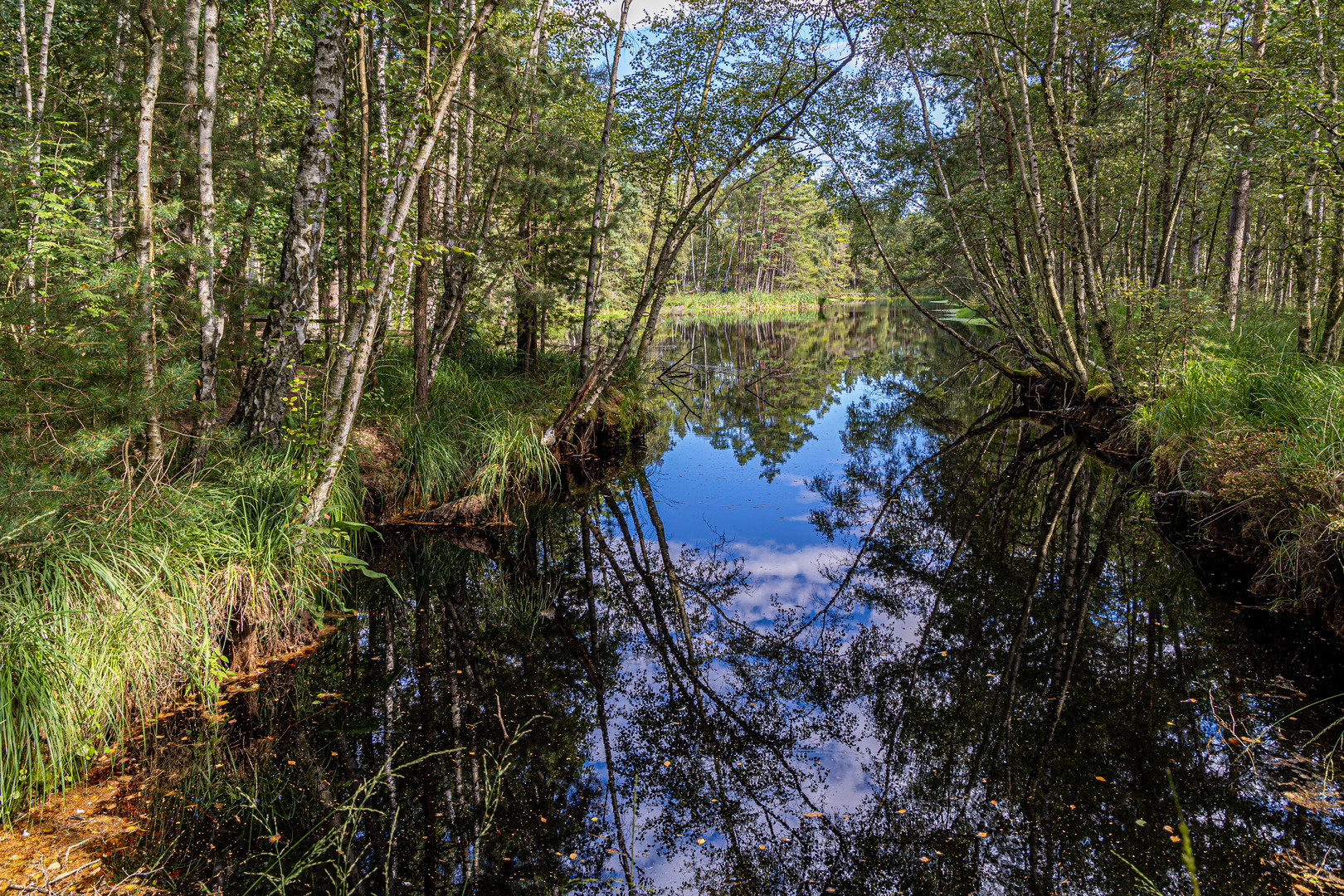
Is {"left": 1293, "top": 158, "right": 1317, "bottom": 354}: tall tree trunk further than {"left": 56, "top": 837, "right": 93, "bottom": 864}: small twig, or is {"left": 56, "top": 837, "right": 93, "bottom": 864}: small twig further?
A: {"left": 1293, "top": 158, "right": 1317, "bottom": 354}: tall tree trunk

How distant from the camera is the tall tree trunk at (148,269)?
4.40 metres

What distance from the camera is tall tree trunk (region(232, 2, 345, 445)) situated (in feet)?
17.9

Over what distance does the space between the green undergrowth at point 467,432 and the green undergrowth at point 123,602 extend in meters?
2.75

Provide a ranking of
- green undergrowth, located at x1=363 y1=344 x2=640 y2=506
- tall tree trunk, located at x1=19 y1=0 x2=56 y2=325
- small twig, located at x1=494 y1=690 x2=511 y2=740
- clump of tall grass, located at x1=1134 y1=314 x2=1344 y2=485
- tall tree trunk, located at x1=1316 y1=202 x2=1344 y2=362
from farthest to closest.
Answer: green undergrowth, located at x1=363 y1=344 x2=640 y2=506 → tall tree trunk, located at x1=1316 y1=202 x2=1344 y2=362 → clump of tall grass, located at x1=1134 y1=314 x2=1344 y2=485 → tall tree trunk, located at x1=19 y1=0 x2=56 y2=325 → small twig, located at x1=494 y1=690 x2=511 y2=740

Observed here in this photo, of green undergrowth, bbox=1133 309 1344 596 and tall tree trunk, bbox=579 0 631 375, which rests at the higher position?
tall tree trunk, bbox=579 0 631 375

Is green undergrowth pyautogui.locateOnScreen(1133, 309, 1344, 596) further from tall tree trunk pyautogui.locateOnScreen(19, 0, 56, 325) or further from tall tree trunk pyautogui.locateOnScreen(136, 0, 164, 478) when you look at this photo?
tall tree trunk pyautogui.locateOnScreen(19, 0, 56, 325)

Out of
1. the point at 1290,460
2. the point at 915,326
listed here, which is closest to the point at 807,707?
the point at 1290,460

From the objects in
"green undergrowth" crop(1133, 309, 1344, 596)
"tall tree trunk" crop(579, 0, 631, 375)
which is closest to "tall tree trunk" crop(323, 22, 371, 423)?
"tall tree trunk" crop(579, 0, 631, 375)

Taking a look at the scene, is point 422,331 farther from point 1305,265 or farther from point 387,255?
point 1305,265

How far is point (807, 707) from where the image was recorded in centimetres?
438

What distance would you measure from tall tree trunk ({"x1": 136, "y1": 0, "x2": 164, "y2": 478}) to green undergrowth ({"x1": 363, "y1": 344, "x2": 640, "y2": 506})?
2.96m

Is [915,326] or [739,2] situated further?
[915,326]

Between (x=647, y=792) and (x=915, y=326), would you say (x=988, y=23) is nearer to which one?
(x=647, y=792)

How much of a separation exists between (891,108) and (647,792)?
53.2 feet
